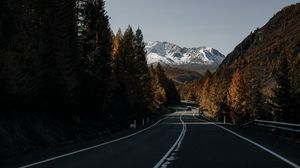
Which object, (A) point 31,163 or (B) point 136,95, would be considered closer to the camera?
(A) point 31,163

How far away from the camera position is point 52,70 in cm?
3562

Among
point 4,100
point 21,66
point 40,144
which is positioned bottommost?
point 40,144

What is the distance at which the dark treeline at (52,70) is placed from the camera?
27.1 m

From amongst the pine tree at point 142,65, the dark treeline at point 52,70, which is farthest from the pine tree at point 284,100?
the pine tree at point 142,65

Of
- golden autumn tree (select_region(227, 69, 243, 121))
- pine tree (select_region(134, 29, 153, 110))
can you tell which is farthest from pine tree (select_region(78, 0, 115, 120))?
golden autumn tree (select_region(227, 69, 243, 121))

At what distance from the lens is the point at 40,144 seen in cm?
2688

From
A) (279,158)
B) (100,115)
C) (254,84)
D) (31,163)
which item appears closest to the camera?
(31,163)

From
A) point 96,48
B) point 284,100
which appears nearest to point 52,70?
point 96,48

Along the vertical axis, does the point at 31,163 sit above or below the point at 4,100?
below

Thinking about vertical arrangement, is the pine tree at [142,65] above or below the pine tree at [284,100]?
above

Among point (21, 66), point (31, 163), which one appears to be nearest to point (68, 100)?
point (21, 66)

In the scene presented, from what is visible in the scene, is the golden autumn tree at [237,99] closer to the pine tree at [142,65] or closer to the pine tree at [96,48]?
the pine tree at [142,65]

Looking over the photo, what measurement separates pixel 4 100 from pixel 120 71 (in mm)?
53117

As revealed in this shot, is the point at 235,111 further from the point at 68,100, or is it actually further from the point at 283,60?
the point at 68,100
